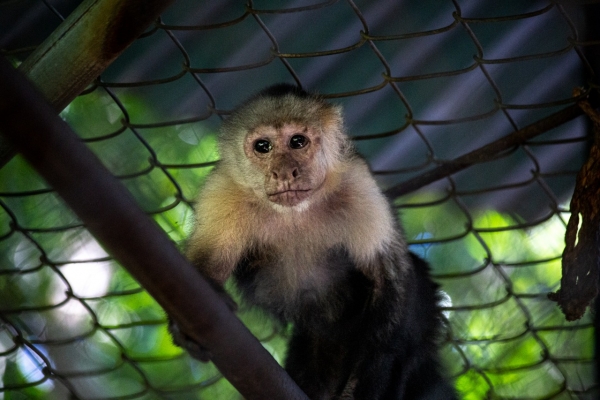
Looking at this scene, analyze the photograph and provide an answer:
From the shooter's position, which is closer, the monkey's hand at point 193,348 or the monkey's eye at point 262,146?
the monkey's hand at point 193,348

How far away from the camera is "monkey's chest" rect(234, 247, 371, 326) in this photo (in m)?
2.24

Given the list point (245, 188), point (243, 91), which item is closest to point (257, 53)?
point (243, 91)

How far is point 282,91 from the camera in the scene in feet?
7.35

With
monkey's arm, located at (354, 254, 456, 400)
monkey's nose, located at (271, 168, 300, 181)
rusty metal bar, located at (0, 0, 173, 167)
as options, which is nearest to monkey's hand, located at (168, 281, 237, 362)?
monkey's nose, located at (271, 168, 300, 181)

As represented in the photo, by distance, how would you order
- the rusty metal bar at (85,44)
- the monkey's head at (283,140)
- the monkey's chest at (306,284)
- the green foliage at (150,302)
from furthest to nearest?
the green foliage at (150,302) < the monkey's chest at (306,284) < the monkey's head at (283,140) < the rusty metal bar at (85,44)

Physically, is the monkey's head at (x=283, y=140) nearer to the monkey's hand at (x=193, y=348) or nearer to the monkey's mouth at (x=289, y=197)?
the monkey's mouth at (x=289, y=197)

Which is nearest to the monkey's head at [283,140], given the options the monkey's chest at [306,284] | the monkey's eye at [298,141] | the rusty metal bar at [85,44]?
the monkey's eye at [298,141]

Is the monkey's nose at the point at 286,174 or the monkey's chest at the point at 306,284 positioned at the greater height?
the monkey's nose at the point at 286,174

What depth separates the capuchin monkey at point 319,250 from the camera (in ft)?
6.88

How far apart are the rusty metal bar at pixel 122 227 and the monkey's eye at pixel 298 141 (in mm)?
923

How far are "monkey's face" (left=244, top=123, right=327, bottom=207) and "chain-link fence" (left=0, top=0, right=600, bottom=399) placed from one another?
191 mm

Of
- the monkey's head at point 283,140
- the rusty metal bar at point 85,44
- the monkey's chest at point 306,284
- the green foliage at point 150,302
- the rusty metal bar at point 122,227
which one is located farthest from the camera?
the green foliage at point 150,302

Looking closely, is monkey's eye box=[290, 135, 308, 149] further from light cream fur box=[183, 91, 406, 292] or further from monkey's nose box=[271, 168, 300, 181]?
monkey's nose box=[271, 168, 300, 181]

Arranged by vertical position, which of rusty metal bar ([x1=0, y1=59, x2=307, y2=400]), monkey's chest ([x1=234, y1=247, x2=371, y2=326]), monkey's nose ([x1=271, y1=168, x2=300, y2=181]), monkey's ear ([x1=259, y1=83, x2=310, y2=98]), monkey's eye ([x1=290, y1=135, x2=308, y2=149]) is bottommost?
rusty metal bar ([x1=0, y1=59, x2=307, y2=400])
